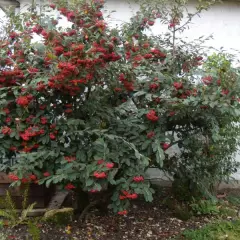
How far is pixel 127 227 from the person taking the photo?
4.33 metres

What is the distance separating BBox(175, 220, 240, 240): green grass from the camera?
3832 mm

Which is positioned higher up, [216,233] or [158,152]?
[158,152]

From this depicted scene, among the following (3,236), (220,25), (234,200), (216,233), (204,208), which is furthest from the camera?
(220,25)

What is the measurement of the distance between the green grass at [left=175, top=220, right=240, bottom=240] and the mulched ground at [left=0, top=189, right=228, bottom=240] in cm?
24

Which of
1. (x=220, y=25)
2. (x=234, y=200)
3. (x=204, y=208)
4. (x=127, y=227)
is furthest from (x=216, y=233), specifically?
(x=220, y=25)

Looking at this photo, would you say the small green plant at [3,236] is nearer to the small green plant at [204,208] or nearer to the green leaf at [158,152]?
the green leaf at [158,152]

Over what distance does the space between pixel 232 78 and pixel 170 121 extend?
2.89 ft

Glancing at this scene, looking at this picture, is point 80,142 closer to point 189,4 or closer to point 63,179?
point 63,179

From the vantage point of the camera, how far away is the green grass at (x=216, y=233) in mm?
3832

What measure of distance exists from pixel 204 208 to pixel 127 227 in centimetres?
110

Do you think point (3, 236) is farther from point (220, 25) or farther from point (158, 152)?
point (220, 25)

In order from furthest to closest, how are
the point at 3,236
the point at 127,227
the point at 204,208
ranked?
the point at 204,208 → the point at 127,227 → the point at 3,236

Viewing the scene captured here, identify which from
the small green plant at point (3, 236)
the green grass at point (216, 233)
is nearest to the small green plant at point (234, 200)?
the green grass at point (216, 233)

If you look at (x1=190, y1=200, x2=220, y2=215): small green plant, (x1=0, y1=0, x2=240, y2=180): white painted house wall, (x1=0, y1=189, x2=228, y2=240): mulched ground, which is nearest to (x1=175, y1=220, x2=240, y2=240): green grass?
(x1=0, y1=189, x2=228, y2=240): mulched ground
